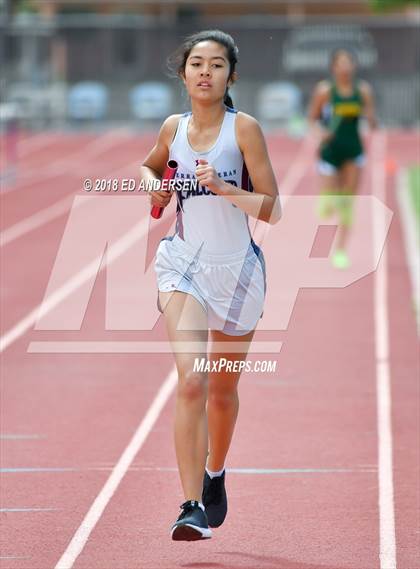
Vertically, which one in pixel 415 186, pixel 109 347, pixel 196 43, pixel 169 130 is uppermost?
pixel 196 43

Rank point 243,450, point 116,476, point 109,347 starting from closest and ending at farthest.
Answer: point 116,476
point 243,450
point 109,347

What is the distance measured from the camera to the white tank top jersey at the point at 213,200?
6125mm

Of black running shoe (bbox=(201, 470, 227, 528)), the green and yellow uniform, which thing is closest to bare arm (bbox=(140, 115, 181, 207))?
black running shoe (bbox=(201, 470, 227, 528))

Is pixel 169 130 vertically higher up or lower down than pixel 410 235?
higher up

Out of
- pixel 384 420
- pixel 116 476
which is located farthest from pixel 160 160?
pixel 384 420

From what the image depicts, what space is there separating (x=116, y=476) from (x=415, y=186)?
18.0m

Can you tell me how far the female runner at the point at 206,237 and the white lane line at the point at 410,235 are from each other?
6.12 m

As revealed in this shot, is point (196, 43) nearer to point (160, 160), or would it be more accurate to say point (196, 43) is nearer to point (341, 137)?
point (160, 160)

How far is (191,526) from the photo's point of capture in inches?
230

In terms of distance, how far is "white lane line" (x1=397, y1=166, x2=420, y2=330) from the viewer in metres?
14.7

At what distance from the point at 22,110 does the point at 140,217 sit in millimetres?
21386

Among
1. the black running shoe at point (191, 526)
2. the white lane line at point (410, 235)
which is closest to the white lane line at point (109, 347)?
the white lane line at point (410, 235)

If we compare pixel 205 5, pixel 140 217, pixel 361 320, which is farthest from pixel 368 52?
pixel 361 320

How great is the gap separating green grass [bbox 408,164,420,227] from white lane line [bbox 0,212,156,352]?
390 cm
